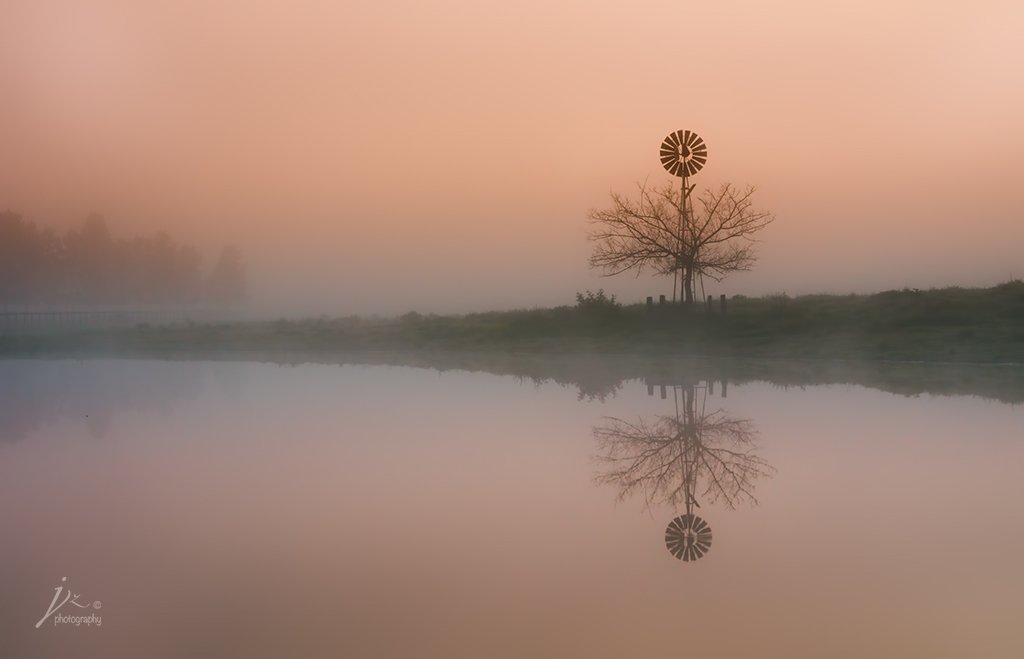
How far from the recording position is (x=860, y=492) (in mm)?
9453

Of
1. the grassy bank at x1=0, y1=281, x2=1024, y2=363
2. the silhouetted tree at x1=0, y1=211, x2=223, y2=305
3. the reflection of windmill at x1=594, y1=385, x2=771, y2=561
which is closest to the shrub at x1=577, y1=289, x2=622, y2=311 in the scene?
the grassy bank at x1=0, y1=281, x2=1024, y2=363

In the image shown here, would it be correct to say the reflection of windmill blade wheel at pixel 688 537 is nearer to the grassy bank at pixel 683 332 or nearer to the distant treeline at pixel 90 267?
the grassy bank at pixel 683 332

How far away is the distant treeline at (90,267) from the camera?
9200cm

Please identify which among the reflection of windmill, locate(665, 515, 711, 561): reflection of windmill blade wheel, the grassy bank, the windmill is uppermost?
the windmill

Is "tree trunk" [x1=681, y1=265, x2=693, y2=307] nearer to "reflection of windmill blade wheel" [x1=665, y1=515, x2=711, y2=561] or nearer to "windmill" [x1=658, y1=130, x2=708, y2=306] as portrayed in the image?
"windmill" [x1=658, y1=130, x2=708, y2=306]

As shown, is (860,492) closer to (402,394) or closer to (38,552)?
(38,552)

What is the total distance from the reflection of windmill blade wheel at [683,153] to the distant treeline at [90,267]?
7219 centimetres

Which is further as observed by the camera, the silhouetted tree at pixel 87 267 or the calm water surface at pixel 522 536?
the silhouetted tree at pixel 87 267

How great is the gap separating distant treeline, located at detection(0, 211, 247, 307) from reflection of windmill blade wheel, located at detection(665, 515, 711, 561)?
310ft

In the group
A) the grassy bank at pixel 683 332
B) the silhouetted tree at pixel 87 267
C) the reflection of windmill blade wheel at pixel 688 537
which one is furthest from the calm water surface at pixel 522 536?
the silhouetted tree at pixel 87 267

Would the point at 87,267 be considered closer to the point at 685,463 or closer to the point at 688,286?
the point at 688,286

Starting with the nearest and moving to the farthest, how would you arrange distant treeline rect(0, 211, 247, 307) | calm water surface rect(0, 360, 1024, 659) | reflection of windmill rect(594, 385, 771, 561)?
calm water surface rect(0, 360, 1024, 659), reflection of windmill rect(594, 385, 771, 561), distant treeline rect(0, 211, 247, 307)

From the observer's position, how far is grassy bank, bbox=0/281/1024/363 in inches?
1145

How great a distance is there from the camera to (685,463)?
11.2 metres
